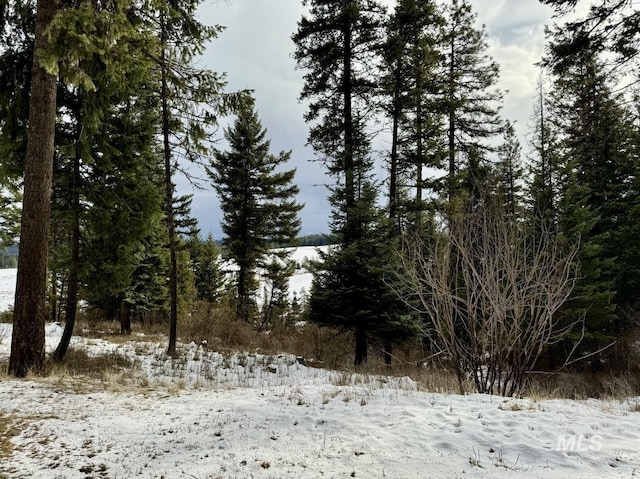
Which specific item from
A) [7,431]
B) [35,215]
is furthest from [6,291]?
[7,431]

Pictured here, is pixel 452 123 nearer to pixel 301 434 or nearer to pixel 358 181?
pixel 358 181

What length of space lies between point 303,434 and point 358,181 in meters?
9.59

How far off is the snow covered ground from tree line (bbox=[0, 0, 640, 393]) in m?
Answer: 1.73

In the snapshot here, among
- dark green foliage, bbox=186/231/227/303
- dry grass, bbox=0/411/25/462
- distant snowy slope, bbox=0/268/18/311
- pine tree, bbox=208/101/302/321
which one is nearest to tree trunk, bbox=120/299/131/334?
pine tree, bbox=208/101/302/321

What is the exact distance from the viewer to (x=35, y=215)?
6.27 m

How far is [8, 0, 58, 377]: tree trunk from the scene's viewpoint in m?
6.24

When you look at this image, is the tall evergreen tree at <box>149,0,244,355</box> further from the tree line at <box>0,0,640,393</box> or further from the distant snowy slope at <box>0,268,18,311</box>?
the distant snowy slope at <box>0,268,18,311</box>

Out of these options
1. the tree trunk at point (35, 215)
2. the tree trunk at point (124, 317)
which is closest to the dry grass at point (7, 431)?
the tree trunk at point (35, 215)

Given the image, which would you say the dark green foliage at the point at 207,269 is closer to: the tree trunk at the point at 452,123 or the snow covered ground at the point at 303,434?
the tree trunk at the point at 452,123

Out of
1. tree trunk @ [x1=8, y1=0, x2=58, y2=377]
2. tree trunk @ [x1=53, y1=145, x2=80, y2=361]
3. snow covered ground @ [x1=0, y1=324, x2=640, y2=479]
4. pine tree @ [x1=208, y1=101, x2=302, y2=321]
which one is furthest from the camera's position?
pine tree @ [x1=208, y1=101, x2=302, y2=321]

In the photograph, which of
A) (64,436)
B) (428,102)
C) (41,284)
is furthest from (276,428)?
(428,102)

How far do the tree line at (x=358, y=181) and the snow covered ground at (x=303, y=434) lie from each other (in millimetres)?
1731

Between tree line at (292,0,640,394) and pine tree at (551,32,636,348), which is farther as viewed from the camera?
pine tree at (551,32,636,348)

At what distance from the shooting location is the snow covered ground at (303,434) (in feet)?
10.7
